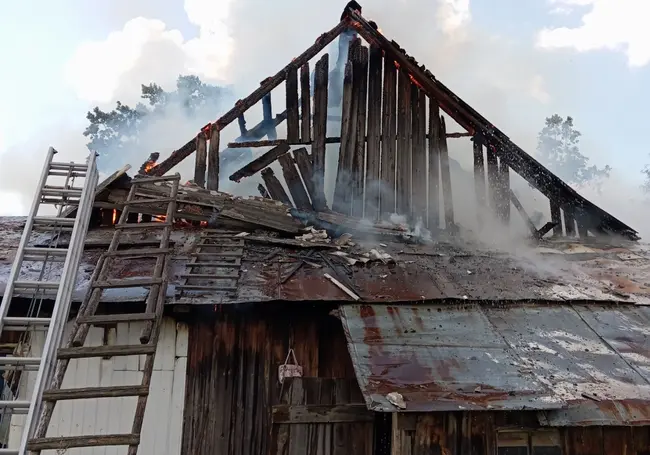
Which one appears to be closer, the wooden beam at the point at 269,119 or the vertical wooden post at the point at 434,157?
the vertical wooden post at the point at 434,157

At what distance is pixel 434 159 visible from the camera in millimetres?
9969

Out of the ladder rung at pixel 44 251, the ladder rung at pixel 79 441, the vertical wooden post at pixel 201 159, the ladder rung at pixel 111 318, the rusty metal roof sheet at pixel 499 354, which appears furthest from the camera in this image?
the vertical wooden post at pixel 201 159

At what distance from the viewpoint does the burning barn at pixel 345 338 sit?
4285 mm

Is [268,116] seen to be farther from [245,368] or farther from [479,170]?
[245,368]

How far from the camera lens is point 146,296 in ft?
16.2

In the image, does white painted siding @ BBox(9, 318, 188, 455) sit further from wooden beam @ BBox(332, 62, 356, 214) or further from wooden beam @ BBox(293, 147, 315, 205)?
wooden beam @ BBox(332, 62, 356, 214)

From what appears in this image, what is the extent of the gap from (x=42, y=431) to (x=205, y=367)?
2.30m

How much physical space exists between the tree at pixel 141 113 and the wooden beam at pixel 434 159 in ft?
73.3

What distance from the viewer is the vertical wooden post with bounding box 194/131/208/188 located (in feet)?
30.0

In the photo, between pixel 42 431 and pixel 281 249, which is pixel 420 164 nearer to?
pixel 281 249

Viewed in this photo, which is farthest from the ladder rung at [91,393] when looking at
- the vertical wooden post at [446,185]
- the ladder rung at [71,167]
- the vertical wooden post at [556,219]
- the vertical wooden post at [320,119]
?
the vertical wooden post at [556,219]

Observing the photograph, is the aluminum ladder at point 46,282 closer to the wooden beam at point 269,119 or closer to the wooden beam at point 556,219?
the wooden beam at point 269,119

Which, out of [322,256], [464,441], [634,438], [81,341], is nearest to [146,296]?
[81,341]

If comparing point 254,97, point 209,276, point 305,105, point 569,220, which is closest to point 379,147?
point 305,105
